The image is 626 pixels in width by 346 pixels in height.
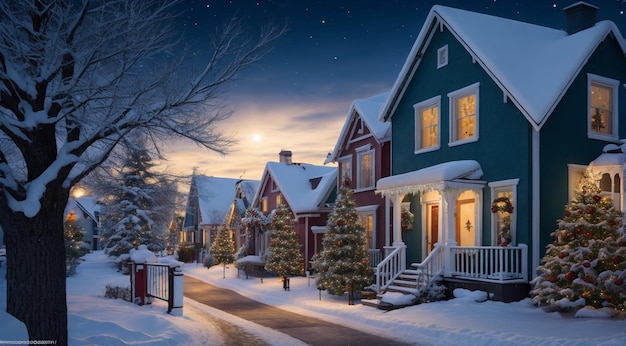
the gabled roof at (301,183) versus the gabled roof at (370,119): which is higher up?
the gabled roof at (370,119)

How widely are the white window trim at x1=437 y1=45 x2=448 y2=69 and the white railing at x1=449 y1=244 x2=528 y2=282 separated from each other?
6282 mm

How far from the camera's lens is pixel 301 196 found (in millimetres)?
31781

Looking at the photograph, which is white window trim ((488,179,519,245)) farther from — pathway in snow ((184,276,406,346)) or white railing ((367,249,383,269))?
white railing ((367,249,383,269))

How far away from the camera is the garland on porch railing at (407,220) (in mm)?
20000

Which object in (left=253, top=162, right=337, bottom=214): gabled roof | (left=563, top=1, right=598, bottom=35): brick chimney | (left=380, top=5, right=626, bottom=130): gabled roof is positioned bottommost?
(left=253, top=162, right=337, bottom=214): gabled roof

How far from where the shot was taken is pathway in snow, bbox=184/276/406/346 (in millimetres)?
11844

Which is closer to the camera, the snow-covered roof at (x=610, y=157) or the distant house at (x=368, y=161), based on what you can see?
the snow-covered roof at (x=610, y=157)

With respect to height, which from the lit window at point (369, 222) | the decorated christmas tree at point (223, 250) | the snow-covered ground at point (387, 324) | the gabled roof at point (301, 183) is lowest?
the decorated christmas tree at point (223, 250)

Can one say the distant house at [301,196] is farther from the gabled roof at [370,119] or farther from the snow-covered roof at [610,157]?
the snow-covered roof at [610,157]

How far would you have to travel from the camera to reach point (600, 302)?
13023mm

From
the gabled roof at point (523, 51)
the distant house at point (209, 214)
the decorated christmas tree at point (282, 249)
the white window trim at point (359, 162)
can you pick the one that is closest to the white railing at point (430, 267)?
the gabled roof at point (523, 51)

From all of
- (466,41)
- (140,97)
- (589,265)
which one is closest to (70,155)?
(140,97)

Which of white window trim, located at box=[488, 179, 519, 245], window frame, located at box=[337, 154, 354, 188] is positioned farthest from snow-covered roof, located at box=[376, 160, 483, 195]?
window frame, located at box=[337, 154, 354, 188]

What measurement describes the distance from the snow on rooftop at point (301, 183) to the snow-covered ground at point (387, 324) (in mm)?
12104
